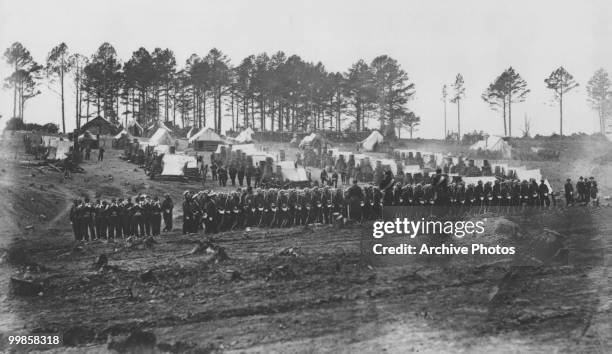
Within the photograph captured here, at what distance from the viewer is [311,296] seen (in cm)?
1112

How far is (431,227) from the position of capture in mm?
13375

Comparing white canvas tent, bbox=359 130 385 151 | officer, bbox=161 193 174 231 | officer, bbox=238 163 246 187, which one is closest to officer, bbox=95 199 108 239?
officer, bbox=161 193 174 231

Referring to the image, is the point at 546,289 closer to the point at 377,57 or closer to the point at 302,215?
the point at 302,215

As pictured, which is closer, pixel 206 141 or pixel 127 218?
pixel 127 218

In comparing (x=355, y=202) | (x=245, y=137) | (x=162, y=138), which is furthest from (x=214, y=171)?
(x=245, y=137)

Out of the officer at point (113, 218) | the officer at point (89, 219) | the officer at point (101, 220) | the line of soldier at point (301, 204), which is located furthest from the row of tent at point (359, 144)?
the officer at point (89, 219)

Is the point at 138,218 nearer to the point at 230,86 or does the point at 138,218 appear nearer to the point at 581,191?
the point at 581,191

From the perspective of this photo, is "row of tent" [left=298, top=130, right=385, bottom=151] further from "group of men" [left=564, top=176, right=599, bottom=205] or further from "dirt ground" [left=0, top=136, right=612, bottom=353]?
"dirt ground" [left=0, top=136, right=612, bottom=353]

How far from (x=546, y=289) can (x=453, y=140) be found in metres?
55.5

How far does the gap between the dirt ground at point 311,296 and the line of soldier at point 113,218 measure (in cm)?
82

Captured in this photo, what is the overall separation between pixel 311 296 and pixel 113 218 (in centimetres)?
968

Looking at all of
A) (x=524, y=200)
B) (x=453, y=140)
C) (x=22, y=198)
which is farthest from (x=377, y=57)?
(x=22, y=198)

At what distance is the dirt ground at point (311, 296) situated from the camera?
9133 mm

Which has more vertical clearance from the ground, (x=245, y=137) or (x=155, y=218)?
(x=245, y=137)
